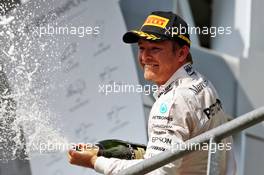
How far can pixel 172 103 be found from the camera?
405 centimetres

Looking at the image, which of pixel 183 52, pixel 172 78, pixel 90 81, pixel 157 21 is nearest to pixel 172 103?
pixel 172 78

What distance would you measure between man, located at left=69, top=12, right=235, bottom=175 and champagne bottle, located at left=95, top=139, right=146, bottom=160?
6.2 inches

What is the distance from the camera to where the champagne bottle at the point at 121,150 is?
4348mm

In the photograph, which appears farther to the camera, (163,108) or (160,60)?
(160,60)

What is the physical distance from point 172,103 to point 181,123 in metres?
0.09

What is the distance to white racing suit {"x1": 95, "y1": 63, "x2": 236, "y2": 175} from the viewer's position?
158 inches

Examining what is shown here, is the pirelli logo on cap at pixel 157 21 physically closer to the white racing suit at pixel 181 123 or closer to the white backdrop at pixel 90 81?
the white racing suit at pixel 181 123

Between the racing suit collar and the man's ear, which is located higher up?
the man's ear

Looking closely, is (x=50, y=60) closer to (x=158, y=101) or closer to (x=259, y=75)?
(x=158, y=101)

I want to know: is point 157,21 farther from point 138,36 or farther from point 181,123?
point 181,123

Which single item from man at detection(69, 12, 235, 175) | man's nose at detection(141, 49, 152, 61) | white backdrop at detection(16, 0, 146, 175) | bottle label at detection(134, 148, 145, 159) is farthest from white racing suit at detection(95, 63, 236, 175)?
white backdrop at detection(16, 0, 146, 175)

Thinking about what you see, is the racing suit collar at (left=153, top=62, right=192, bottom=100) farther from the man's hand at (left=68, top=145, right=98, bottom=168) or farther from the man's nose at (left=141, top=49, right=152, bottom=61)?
the man's hand at (left=68, top=145, right=98, bottom=168)

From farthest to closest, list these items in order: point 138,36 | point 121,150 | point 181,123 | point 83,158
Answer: point 121,150 < point 138,36 < point 83,158 < point 181,123

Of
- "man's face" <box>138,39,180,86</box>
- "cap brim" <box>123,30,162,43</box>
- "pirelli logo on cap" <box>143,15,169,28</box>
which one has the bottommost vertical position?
"man's face" <box>138,39,180,86</box>
